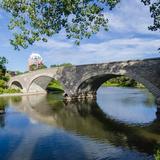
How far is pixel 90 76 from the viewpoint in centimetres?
5981

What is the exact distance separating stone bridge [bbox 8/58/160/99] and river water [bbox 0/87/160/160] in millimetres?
5034

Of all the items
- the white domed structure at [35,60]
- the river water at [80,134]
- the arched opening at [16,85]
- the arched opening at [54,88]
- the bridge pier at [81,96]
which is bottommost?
the river water at [80,134]

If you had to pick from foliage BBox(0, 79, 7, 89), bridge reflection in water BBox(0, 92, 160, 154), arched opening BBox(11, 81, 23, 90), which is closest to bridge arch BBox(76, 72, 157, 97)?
bridge reflection in water BBox(0, 92, 160, 154)

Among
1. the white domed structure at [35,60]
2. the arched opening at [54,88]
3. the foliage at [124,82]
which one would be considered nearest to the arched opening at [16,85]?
the arched opening at [54,88]

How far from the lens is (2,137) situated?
98.8 feet

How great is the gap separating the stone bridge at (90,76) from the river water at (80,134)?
5.03m

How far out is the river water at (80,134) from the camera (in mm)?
23875

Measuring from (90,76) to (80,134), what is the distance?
96.1ft

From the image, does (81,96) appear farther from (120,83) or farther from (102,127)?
(120,83)

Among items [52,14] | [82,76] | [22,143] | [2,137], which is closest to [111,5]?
[52,14]

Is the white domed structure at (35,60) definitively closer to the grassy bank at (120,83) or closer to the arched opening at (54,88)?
the grassy bank at (120,83)

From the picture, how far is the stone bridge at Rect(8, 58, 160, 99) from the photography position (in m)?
48.5

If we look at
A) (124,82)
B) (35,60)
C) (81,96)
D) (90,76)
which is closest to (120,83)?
(124,82)

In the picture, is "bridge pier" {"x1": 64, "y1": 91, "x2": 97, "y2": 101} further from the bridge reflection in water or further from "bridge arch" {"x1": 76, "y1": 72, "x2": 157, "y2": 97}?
the bridge reflection in water
